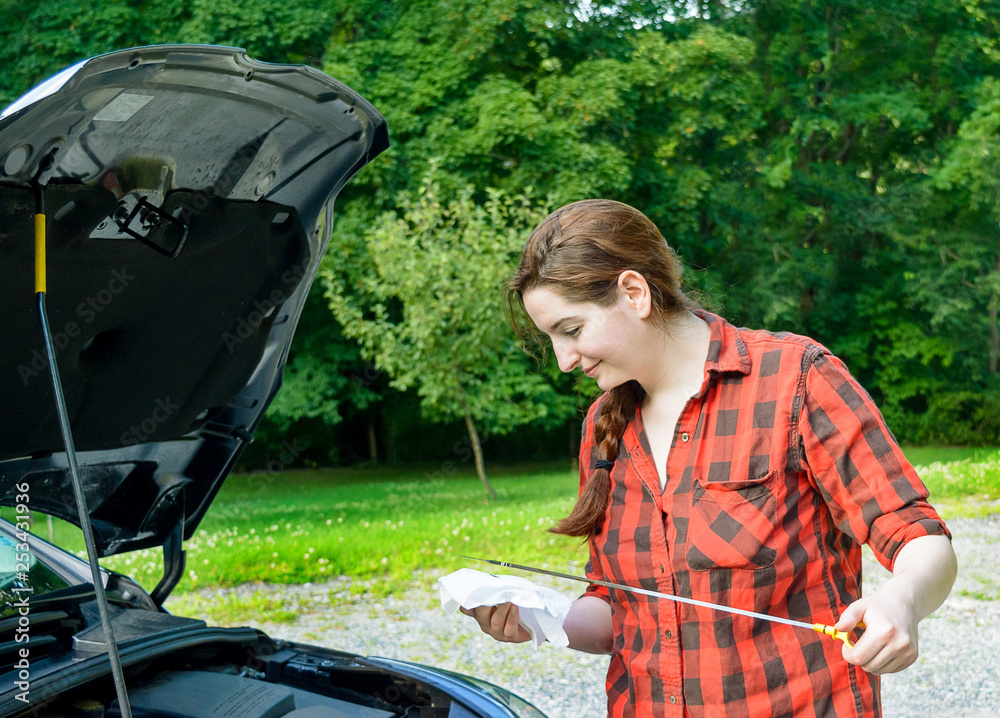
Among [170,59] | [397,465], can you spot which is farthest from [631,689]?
[397,465]

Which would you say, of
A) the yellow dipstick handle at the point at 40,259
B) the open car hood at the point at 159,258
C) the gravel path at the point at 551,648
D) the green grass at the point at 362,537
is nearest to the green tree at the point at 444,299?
the green grass at the point at 362,537

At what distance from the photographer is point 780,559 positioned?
1.56 m

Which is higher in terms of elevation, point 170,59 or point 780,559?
point 170,59

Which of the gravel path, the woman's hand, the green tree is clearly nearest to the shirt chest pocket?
the woman's hand

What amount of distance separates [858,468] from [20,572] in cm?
210

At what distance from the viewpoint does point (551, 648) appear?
576 cm

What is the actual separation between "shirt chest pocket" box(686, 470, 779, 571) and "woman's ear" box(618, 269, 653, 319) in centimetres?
37

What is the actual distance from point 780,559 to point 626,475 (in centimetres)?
37

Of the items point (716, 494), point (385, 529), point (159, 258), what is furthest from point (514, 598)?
point (385, 529)

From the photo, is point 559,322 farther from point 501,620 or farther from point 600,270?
point 501,620

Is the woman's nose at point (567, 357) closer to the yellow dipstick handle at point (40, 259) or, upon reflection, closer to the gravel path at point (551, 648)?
the yellow dipstick handle at point (40, 259)

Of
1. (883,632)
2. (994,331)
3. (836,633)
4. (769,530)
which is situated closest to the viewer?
(883,632)

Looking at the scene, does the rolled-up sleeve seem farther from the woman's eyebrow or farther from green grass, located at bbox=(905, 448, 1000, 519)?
green grass, located at bbox=(905, 448, 1000, 519)

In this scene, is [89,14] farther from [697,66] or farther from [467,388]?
[697,66]
